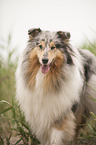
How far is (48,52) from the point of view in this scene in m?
2.26

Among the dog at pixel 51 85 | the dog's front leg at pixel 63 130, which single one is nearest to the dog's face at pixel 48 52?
the dog at pixel 51 85

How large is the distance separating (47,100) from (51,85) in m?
0.24

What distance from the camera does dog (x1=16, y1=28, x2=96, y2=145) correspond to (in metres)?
2.38

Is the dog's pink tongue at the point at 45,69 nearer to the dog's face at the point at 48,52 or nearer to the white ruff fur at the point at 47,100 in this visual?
the dog's face at the point at 48,52

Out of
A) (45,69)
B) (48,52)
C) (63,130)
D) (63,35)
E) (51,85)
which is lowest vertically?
(63,130)

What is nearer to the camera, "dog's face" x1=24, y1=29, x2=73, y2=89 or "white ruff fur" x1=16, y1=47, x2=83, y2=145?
"dog's face" x1=24, y1=29, x2=73, y2=89

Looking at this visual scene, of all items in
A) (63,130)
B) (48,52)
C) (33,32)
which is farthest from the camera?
(33,32)

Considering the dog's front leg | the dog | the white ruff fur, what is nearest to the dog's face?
the dog

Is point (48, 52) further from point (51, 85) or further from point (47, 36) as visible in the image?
point (51, 85)

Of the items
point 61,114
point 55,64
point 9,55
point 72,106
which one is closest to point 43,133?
point 61,114

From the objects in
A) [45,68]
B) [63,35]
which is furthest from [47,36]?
[45,68]

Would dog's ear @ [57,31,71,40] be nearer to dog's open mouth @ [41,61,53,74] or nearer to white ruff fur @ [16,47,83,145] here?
white ruff fur @ [16,47,83,145]

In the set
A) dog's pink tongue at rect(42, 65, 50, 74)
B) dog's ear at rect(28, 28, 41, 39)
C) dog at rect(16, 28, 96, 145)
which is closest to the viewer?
dog's pink tongue at rect(42, 65, 50, 74)

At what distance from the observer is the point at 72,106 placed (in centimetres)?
250
